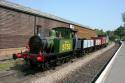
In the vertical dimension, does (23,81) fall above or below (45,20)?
below

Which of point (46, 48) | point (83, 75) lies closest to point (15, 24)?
point (46, 48)

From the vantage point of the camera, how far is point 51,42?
17.2 meters

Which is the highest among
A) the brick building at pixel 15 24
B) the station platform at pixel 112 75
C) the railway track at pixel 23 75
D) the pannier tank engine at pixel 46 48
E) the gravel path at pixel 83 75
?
the brick building at pixel 15 24

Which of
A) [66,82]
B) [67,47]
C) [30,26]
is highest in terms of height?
[30,26]

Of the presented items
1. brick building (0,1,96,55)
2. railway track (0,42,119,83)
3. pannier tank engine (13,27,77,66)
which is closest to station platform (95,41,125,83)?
railway track (0,42,119,83)

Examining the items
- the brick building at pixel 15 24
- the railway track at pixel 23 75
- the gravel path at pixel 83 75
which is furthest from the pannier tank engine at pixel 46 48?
the gravel path at pixel 83 75

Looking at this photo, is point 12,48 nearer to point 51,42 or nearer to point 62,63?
point 62,63

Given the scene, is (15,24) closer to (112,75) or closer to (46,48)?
(46,48)

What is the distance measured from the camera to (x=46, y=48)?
16.7 metres

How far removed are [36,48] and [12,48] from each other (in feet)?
29.1

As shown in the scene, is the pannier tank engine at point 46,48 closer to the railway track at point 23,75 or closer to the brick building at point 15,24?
the railway track at point 23,75

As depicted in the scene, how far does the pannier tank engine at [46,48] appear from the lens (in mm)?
15586

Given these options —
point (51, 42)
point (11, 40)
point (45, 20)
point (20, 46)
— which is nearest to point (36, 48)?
point (51, 42)

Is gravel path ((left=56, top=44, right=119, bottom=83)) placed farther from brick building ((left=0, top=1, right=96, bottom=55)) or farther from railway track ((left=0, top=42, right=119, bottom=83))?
brick building ((left=0, top=1, right=96, bottom=55))
